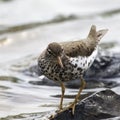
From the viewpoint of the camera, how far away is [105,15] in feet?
55.1

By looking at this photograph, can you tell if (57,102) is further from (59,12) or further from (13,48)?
(59,12)

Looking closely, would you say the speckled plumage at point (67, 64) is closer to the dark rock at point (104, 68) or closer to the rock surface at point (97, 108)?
the rock surface at point (97, 108)

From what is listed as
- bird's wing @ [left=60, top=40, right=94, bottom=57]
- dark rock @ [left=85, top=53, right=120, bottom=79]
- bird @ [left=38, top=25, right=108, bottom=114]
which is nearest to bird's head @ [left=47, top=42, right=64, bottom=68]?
bird @ [left=38, top=25, right=108, bottom=114]

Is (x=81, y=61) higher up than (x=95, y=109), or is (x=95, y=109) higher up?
(x=81, y=61)

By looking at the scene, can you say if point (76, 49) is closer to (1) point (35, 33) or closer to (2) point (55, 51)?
(2) point (55, 51)

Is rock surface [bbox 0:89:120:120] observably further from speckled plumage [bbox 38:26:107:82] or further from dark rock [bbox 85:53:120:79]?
dark rock [bbox 85:53:120:79]

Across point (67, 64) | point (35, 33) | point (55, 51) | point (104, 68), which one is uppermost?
point (35, 33)

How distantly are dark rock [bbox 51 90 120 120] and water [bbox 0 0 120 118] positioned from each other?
4.05ft

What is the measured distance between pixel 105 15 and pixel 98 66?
5192mm

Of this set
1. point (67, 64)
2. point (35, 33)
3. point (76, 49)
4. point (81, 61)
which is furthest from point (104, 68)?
point (35, 33)

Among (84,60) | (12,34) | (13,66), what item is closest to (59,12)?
(12,34)

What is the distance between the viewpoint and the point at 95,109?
8430 mm

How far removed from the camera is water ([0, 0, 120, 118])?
34.2 ft

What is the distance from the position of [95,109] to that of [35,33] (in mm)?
7234
